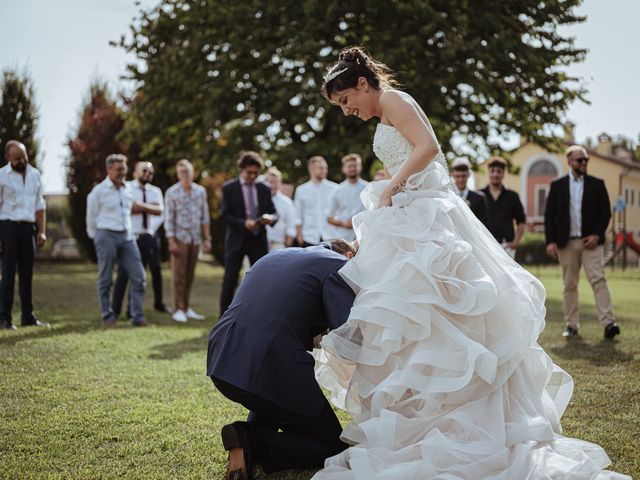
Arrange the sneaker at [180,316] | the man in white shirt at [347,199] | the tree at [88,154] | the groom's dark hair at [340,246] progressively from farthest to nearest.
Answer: the tree at [88,154] → the sneaker at [180,316] → the man in white shirt at [347,199] → the groom's dark hair at [340,246]

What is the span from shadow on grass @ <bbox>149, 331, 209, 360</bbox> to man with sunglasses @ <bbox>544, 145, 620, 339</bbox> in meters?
4.52

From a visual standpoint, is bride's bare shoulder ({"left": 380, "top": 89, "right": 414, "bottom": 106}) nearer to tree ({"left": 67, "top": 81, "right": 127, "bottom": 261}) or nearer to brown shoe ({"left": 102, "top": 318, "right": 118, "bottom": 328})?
brown shoe ({"left": 102, "top": 318, "right": 118, "bottom": 328})

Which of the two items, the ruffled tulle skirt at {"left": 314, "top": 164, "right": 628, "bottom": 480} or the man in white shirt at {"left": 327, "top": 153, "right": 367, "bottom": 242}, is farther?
the man in white shirt at {"left": 327, "top": 153, "right": 367, "bottom": 242}

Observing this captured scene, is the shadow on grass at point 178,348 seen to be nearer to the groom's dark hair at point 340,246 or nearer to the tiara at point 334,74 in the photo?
the groom's dark hair at point 340,246

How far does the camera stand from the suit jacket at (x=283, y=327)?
3.70 m

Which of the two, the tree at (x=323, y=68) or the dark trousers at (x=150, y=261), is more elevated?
the tree at (x=323, y=68)

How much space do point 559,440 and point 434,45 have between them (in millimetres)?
15141

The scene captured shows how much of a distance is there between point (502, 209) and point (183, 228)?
483 centimetres

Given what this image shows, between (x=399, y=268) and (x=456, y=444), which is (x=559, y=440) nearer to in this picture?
(x=456, y=444)

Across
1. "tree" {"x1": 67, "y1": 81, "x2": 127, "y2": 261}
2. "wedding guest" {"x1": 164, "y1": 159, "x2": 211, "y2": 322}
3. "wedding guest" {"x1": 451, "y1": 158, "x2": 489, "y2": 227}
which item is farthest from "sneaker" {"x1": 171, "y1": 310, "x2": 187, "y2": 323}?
"tree" {"x1": 67, "y1": 81, "x2": 127, "y2": 261}

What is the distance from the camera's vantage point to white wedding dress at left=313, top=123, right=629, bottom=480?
11.3 feet

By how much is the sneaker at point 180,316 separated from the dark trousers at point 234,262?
3.02 ft

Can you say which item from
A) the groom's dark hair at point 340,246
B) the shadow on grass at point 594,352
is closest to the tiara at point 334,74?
the groom's dark hair at point 340,246

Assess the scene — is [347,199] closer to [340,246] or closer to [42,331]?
[42,331]
